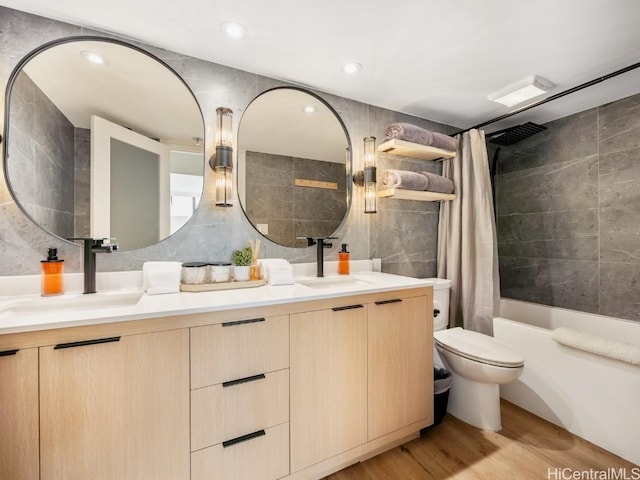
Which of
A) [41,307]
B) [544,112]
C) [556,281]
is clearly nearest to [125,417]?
[41,307]

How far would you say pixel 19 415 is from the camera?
2.80ft

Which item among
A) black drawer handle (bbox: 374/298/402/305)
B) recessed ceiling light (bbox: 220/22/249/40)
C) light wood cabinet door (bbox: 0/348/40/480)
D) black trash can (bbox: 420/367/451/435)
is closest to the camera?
light wood cabinet door (bbox: 0/348/40/480)

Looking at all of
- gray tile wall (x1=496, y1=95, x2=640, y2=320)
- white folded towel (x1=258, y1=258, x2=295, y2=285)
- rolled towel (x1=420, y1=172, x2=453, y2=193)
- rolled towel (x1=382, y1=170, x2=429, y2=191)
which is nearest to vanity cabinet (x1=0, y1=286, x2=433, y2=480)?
white folded towel (x1=258, y1=258, x2=295, y2=285)

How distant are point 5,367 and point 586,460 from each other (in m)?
2.56

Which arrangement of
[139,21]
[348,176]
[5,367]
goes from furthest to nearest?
[348,176] → [139,21] → [5,367]

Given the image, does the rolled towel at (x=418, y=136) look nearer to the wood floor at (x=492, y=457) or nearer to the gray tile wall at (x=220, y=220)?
the gray tile wall at (x=220, y=220)

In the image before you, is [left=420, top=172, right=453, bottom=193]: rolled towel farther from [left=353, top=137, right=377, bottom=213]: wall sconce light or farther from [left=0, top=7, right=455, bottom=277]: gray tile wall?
[left=353, top=137, right=377, bottom=213]: wall sconce light

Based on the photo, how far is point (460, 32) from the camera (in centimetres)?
141

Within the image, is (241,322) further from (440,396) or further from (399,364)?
(440,396)

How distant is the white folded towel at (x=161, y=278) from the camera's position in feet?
4.21

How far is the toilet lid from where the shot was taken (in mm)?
1586

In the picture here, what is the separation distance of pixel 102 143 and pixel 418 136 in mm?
2005

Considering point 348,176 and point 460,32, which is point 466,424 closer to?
point 348,176

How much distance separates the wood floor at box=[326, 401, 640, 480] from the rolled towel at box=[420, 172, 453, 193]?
165 cm
